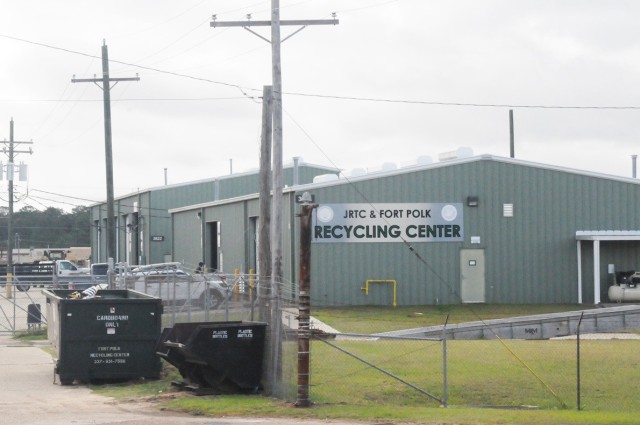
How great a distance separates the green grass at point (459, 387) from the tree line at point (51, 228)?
397 ft

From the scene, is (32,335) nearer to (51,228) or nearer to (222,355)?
(222,355)

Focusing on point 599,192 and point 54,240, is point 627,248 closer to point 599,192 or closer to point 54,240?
point 599,192

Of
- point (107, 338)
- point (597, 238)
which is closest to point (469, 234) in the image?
point (597, 238)

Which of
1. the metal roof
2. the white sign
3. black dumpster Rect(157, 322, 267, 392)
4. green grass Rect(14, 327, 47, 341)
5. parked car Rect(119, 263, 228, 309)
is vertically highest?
the white sign

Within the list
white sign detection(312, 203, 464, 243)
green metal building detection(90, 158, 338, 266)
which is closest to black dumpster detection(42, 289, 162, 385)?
white sign detection(312, 203, 464, 243)

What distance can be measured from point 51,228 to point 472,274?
109382 mm

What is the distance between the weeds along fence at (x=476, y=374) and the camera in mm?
18062

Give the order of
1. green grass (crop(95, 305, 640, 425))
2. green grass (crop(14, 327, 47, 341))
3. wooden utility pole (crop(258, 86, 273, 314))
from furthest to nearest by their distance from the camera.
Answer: green grass (crop(14, 327, 47, 341)) < wooden utility pole (crop(258, 86, 273, 314)) < green grass (crop(95, 305, 640, 425))

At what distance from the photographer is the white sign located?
4212 cm

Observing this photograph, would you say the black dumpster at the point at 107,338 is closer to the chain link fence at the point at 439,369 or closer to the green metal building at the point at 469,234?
the chain link fence at the point at 439,369

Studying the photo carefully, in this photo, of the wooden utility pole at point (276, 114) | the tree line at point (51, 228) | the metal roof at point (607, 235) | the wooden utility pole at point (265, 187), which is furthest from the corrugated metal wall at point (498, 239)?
the tree line at point (51, 228)

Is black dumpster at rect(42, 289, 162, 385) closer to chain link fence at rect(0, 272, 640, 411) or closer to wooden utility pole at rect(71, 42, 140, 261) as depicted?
chain link fence at rect(0, 272, 640, 411)

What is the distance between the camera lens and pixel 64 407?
17234mm

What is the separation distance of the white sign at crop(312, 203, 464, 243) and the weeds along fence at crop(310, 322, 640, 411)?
1593 cm
